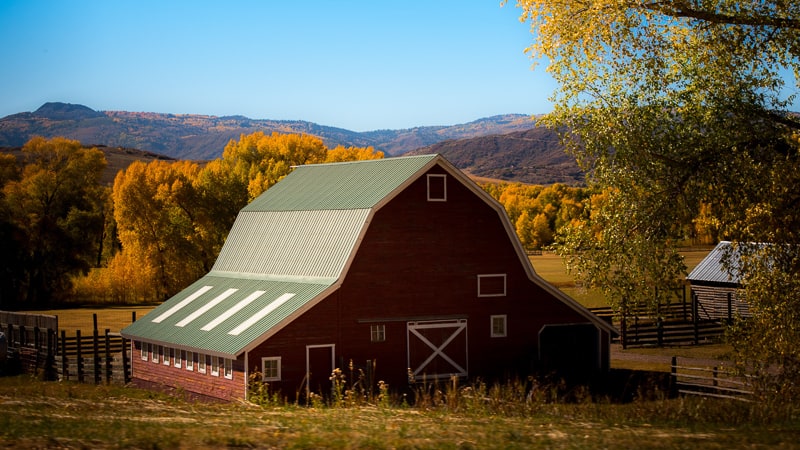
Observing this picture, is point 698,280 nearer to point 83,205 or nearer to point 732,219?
point 732,219

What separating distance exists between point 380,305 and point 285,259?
457 cm

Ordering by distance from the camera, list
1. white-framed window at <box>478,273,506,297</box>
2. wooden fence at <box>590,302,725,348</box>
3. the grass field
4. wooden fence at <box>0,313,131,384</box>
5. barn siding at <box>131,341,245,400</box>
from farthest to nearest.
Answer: wooden fence at <box>590,302,725,348</box>
wooden fence at <box>0,313,131,384</box>
white-framed window at <box>478,273,506,297</box>
barn siding at <box>131,341,245,400</box>
the grass field

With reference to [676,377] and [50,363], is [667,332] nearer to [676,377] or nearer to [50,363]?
[676,377]

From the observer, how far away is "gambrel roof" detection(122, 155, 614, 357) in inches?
1243

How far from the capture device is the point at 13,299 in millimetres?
73250

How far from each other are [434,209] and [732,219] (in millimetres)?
13804

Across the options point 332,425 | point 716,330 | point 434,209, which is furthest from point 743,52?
point 716,330

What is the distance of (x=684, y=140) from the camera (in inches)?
832

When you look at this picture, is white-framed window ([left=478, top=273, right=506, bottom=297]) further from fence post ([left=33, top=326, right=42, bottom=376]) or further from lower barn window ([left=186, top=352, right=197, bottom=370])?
fence post ([left=33, top=326, right=42, bottom=376])

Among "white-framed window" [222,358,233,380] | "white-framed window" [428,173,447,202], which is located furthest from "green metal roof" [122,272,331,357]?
"white-framed window" [428,173,447,202]

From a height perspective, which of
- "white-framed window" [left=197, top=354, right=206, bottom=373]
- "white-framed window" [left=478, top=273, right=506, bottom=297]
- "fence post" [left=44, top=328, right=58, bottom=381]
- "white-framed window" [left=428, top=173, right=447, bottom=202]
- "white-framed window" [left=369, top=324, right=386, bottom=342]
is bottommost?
"fence post" [left=44, top=328, right=58, bottom=381]

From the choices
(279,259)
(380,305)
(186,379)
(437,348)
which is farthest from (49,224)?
(437,348)

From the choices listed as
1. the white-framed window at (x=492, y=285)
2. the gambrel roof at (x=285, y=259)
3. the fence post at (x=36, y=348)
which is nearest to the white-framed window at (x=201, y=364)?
the gambrel roof at (x=285, y=259)

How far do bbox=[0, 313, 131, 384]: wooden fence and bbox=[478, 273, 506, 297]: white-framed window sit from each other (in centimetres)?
1301
